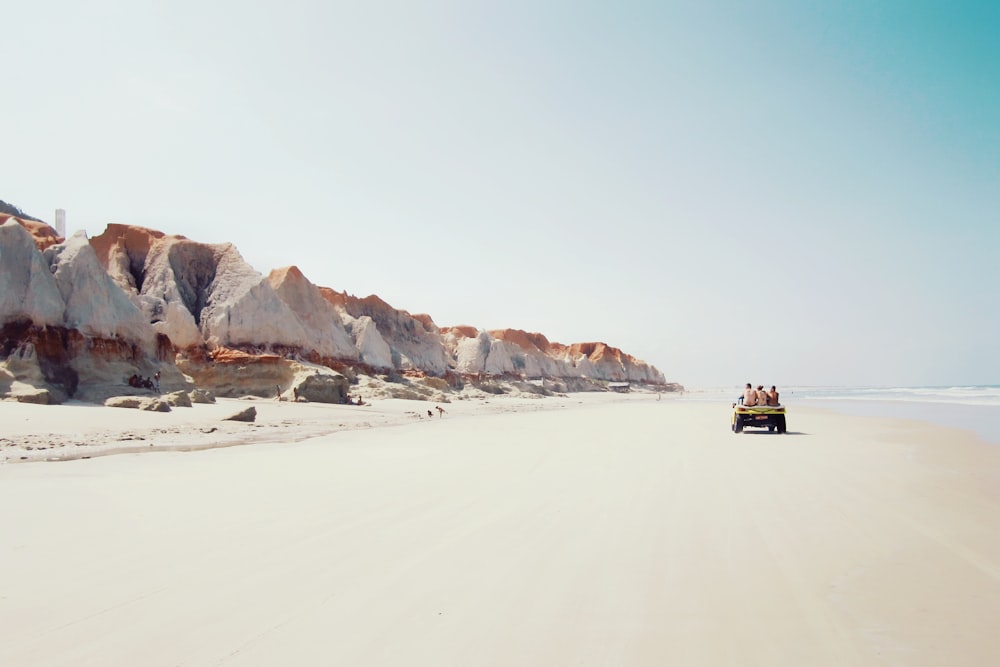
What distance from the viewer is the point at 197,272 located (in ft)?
115

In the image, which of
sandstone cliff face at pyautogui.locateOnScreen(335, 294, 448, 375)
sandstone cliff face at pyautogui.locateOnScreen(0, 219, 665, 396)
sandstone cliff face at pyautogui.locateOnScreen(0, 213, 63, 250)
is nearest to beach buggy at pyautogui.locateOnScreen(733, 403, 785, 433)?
sandstone cliff face at pyautogui.locateOnScreen(0, 219, 665, 396)

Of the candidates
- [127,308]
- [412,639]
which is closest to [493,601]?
[412,639]

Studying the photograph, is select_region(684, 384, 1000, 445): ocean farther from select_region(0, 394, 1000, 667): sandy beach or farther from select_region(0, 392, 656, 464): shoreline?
select_region(0, 392, 656, 464): shoreline

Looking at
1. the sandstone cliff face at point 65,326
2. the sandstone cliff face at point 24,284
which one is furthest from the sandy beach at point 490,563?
the sandstone cliff face at point 24,284

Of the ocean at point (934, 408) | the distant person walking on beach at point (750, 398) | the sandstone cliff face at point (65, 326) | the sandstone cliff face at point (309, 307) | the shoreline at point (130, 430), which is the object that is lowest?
the shoreline at point (130, 430)

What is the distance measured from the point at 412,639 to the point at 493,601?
675 mm

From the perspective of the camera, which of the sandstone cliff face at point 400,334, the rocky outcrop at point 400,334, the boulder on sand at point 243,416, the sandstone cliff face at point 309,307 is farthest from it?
the sandstone cliff face at point 400,334

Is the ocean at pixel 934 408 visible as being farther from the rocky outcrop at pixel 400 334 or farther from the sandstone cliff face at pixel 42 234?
the rocky outcrop at pixel 400 334

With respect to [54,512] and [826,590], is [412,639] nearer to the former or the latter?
[826,590]

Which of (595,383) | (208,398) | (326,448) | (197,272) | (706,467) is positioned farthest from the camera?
(595,383)

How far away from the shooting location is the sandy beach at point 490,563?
3.02 meters

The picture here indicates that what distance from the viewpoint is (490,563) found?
4.32m

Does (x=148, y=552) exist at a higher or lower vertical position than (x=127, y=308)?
lower

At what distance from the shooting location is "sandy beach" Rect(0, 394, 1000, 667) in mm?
3016
